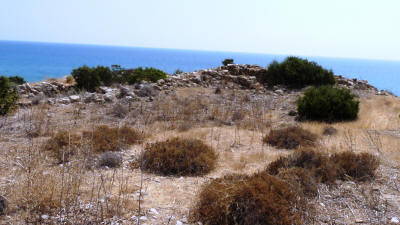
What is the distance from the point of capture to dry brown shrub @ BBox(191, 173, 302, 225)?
11.3ft

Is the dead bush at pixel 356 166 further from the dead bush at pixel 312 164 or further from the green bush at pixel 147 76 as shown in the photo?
the green bush at pixel 147 76

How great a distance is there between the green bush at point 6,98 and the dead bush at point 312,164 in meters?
8.47

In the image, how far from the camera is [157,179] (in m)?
5.00

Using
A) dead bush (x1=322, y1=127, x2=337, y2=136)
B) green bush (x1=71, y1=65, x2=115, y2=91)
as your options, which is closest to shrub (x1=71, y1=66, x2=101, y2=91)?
green bush (x1=71, y1=65, x2=115, y2=91)

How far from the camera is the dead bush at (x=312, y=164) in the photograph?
4891mm

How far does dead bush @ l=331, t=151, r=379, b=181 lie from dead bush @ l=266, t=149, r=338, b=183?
0.54 ft

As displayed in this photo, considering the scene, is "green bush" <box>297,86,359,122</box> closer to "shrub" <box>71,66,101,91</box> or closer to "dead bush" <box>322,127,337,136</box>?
"dead bush" <box>322,127,337,136</box>

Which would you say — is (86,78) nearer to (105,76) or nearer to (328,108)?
(105,76)

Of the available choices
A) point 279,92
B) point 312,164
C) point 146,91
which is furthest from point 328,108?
point 146,91

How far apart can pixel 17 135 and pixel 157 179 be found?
414cm

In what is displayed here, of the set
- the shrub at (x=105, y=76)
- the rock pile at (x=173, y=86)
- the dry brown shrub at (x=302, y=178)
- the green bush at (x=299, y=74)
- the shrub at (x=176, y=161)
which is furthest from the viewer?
the shrub at (x=105, y=76)

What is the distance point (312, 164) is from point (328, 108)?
17.4ft

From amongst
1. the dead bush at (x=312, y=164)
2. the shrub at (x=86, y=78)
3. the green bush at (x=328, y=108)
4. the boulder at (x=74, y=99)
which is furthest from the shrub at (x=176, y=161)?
the shrub at (x=86, y=78)

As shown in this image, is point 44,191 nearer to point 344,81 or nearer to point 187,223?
point 187,223
